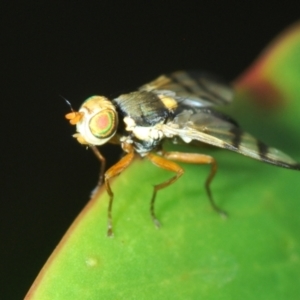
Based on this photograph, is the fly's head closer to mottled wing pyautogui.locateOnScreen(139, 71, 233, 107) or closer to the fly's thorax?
the fly's thorax

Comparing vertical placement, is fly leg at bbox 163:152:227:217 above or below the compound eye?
below

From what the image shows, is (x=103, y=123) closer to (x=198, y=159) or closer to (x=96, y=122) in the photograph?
(x=96, y=122)

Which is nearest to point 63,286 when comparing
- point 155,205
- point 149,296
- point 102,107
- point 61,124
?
point 149,296

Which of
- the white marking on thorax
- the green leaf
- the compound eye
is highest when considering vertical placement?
the compound eye

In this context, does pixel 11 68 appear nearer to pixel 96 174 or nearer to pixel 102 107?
pixel 96 174

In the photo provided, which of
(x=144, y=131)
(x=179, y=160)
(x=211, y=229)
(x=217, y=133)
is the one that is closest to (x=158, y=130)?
(x=144, y=131)

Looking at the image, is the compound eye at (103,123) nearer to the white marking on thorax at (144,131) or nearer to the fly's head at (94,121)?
the fly's head at (94,121)

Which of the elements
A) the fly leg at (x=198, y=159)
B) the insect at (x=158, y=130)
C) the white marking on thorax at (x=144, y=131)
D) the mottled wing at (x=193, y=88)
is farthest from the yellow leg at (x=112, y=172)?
the mottled wing at (x=193, y=88)

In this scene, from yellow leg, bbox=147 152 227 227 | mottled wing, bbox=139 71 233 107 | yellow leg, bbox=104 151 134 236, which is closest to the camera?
yellow leg, bbox=104 151 134 236

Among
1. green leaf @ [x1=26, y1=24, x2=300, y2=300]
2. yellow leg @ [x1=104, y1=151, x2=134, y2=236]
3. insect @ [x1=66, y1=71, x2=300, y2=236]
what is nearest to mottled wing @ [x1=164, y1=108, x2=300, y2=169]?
insect @ [x1=66, y1=71, x2=300, y2=236]
